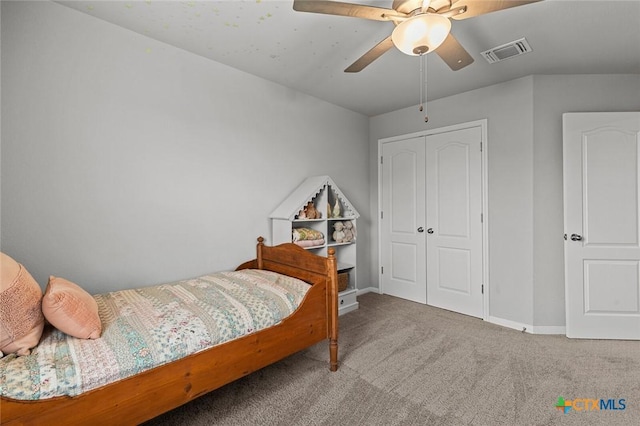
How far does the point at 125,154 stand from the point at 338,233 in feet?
7.00

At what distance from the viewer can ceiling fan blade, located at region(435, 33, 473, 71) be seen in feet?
5.34

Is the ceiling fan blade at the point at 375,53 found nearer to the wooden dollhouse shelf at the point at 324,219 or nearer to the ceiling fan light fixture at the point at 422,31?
the ceiling fan light fixture at the point at 422,31

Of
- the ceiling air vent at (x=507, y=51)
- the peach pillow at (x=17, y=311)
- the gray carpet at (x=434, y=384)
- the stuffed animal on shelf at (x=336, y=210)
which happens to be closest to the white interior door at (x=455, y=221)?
the gray carpet at (x=434, y=384)

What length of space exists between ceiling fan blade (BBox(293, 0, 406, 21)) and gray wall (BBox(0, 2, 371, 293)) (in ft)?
4.80

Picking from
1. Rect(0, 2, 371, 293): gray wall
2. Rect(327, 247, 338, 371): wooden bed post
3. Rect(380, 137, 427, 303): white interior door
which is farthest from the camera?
Rect(380, 137, 427, 303): white interior door

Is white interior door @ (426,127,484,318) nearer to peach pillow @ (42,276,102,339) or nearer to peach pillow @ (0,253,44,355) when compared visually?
peach pillow @ (42,276,102,339)

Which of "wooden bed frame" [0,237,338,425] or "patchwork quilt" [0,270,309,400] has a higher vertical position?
"patchwork quilt" [0,270,309,400]

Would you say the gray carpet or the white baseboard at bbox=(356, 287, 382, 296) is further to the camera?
the white baseboard at bbox=(356, 287, 382, 296)

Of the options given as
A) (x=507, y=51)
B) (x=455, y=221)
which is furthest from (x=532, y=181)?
(x=507, y=51)

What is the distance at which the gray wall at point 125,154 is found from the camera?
182 cm

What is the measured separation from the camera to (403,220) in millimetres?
3883

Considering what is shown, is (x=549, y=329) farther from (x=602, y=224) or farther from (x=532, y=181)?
(x=532, y=181)

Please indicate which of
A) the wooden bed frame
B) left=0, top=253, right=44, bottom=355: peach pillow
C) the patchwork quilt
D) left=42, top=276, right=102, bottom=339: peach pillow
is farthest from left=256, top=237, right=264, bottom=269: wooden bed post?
left=0, top=253, right=44, bottom=355: peach pillow

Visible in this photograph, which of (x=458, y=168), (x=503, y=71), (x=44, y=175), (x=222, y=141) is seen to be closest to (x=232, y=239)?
(x=222, y=141)
